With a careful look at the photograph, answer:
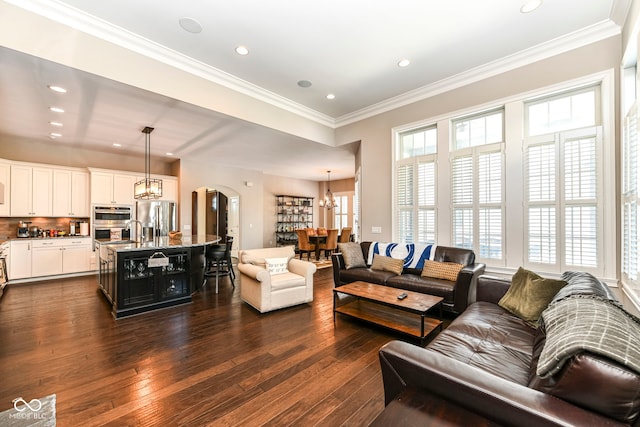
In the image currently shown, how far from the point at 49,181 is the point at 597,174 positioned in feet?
31.0

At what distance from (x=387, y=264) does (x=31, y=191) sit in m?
7.37

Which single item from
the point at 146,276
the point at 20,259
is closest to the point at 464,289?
the point at 146,276

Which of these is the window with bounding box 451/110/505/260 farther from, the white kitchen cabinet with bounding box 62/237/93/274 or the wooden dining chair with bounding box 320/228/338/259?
the white kitchen cabinet with bounding box 62/237/93/274

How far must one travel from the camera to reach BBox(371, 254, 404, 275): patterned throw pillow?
418cm

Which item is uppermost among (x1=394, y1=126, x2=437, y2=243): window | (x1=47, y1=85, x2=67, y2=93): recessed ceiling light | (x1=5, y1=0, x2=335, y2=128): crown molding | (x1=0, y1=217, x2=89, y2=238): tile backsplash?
(x1=5, y1=0, x2=335, y2=128): crown molding

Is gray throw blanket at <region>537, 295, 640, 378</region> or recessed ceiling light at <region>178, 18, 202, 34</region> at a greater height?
recessed ceiling light at <region>178, 18, 202, 34</region>

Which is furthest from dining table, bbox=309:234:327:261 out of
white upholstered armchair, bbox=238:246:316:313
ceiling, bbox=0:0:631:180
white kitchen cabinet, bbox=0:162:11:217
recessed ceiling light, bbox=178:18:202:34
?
white kitchen cabinet, bbox=0:162:11:217

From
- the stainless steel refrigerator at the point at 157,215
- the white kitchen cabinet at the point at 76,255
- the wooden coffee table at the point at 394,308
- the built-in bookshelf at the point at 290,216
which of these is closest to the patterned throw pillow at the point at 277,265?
the wooden coffee table at the point at 394,308

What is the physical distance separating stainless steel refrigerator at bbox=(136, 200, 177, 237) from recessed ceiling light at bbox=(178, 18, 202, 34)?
524 cm

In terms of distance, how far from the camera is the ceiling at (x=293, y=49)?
265 cm

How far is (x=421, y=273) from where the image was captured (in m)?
4.07

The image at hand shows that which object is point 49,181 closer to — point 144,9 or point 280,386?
point 144,9

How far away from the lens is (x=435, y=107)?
438 cm

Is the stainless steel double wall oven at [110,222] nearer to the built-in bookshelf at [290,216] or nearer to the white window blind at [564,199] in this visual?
the built-in bookshelf at [290,216]
